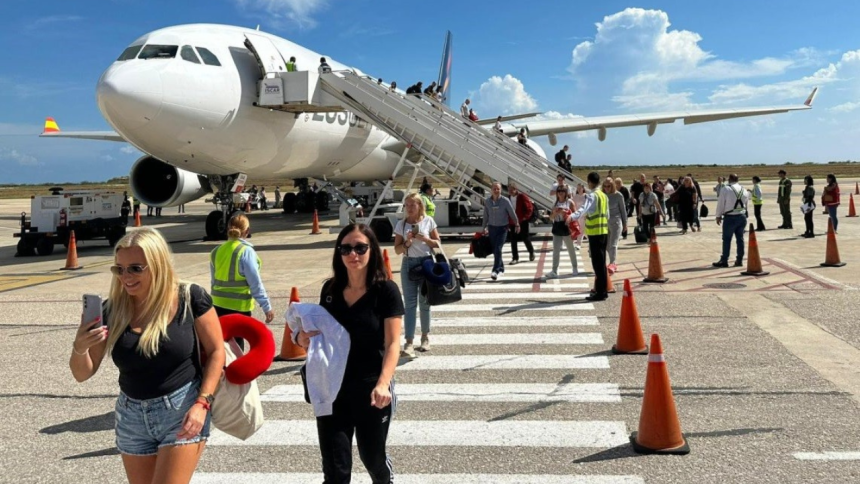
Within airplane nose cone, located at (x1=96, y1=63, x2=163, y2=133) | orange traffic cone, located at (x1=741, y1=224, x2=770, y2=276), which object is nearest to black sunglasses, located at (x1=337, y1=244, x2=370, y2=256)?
orange traffic cone, located at (x1=741, y1=224, x2=770, y2=276)

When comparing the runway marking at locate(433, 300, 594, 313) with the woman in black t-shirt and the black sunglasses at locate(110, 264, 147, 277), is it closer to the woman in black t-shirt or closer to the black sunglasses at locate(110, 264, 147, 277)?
the woman in black t-shirt

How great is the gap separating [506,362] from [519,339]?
96 centimetres

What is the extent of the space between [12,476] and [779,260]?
12.8m

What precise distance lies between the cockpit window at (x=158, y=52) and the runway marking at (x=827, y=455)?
14.3 m

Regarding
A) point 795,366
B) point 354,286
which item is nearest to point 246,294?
point 354,286

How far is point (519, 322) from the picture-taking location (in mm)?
8273

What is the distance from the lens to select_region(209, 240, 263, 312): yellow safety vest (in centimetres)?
572

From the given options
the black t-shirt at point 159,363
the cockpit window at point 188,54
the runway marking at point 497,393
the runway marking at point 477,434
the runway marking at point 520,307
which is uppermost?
the cockpit window at point 188,54

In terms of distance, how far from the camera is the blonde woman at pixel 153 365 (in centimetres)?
277

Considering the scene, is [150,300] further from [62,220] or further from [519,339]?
[62,220]

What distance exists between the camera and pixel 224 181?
59.0 feet

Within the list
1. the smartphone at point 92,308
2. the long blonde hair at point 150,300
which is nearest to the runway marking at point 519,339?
the long blonde hair at point 150,300

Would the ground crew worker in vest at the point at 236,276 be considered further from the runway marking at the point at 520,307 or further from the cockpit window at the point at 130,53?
the cockpit window at the point at 130,53

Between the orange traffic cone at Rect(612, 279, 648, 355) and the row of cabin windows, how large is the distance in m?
12.0
